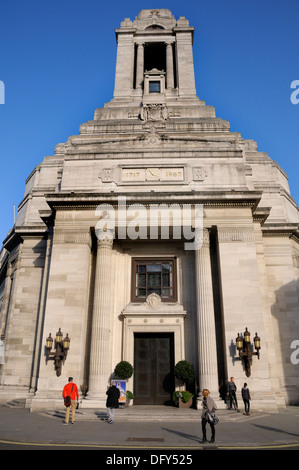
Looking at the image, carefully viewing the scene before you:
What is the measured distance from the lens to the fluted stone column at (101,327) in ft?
62.5

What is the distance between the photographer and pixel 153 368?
843 inches

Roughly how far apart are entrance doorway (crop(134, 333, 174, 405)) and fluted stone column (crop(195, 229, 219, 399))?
2707 millimetres

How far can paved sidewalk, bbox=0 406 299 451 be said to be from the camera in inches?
423

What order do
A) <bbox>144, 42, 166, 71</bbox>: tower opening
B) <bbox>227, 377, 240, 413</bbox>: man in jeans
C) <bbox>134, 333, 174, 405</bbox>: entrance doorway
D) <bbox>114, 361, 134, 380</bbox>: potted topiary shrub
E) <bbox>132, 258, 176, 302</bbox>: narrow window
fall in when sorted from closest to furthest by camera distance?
<bbox>227, 377, 240, 413</bbox>: man in jeans → <bbox>114, 361, 134, 380</bbox>: potted topiary shrub → <bbox>134, 333, 174, 405</bbox>: entrance doorway → <bbox>132, 258, 176, 302</bbox>: narrow window → <bbox>144, 42, 166, 71</bbox>: tower opening

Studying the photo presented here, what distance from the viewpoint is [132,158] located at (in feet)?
81.0

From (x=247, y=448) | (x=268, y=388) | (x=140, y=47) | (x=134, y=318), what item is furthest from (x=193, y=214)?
(x=140, y=47)

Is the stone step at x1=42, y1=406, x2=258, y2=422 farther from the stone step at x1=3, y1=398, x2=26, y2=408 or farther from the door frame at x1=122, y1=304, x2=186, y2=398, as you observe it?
the door frame at x1=122, y1=304, x2=186, y2=398

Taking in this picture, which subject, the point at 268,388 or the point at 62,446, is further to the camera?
the point at 268,388

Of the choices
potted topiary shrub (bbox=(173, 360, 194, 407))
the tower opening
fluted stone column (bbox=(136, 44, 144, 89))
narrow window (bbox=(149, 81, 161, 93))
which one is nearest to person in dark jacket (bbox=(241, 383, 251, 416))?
potted topiary shrub (bbox=(173, 360, 194, 407))

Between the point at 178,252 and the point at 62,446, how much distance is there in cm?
1497

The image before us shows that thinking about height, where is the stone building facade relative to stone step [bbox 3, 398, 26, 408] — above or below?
above

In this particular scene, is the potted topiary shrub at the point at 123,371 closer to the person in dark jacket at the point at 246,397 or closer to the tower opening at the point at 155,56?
the person in dark jacket at the point at 246,397

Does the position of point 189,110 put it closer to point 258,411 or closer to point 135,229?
point 135,229

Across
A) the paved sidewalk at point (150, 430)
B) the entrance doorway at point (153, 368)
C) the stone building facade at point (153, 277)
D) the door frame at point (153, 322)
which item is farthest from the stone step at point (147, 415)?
the door frame at point (153, 322)
